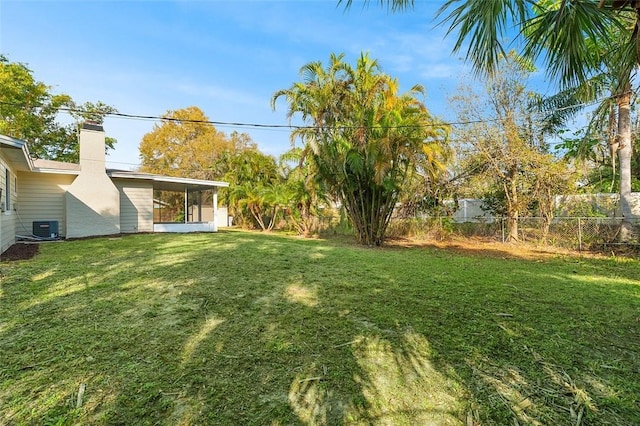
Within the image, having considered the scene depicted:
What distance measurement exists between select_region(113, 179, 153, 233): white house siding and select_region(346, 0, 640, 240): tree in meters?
12.5

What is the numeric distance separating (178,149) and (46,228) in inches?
735

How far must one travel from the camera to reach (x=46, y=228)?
10211 millimetres

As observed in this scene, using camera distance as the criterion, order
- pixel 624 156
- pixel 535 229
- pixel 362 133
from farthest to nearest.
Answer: pixel 535 229, pixel 362 133, pixel 624 156

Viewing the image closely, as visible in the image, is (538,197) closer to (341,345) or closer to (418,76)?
(418,76)

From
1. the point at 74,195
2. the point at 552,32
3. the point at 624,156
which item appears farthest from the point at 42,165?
the point at 624,156

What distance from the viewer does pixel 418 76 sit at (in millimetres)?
10508

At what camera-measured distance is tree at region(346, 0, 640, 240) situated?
276cm

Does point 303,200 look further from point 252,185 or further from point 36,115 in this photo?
point 36,115

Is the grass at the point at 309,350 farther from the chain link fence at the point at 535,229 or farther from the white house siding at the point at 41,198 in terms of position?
the white house siding at the point at 41,198

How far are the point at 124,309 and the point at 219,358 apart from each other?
166cm

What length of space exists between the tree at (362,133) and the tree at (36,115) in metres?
8.80

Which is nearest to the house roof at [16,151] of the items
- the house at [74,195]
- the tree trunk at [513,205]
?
the house at [74,195]

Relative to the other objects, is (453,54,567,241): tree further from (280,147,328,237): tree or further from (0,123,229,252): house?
(0,123,229,252): house

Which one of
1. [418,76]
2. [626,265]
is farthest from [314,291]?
[418,76]
